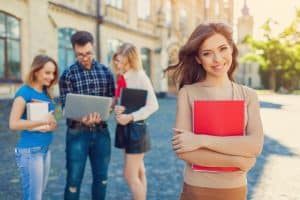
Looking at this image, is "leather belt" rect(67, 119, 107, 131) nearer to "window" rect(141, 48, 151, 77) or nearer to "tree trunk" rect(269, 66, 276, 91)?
"window" rect(141, 48, 151, 77)

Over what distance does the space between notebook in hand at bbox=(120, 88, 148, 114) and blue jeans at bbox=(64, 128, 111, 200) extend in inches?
12.4

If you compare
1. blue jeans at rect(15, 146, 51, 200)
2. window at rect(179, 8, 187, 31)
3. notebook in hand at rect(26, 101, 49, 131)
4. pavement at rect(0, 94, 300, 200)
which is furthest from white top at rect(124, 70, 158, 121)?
window at rect(179, 8, 187, 31)

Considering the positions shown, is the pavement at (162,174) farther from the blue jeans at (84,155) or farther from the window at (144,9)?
the window at (144,9)

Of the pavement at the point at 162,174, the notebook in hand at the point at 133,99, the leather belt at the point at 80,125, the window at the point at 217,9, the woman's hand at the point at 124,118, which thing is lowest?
the pavement at the point at 162,174

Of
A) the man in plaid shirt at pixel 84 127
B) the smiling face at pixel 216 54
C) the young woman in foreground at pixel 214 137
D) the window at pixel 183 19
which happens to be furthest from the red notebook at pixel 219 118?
the window at pixel 183 19

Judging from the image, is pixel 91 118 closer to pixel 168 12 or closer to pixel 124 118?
pixel 124 118

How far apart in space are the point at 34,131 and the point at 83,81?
62cm

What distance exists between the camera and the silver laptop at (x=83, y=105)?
315 centimetres

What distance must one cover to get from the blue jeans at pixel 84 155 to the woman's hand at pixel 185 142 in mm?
1656

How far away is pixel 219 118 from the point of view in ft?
5.95

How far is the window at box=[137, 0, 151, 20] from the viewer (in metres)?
24.1

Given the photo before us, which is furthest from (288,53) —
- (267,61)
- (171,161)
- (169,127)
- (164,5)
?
(171,161)

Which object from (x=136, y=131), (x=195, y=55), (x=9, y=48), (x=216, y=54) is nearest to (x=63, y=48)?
(x=9, y=48)

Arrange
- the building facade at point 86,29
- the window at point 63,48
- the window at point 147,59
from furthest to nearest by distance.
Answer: the window at point 147,59
the window at point 63,48
the building facade at point 86,29
